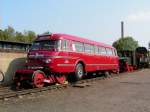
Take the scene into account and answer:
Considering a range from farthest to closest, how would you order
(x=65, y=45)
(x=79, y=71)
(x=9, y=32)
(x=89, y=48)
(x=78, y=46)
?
(x=9, y=32) → (x=89, y=48) → (x=78, y=46) → (x=79, y=71) → (x=65, y=45)

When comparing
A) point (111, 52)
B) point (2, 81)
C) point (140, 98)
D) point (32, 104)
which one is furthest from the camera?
point (111, 52)

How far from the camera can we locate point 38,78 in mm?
16328

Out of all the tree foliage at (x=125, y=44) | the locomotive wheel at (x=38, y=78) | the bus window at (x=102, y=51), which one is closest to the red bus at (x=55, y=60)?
the locomotive wheel at (x=38, y=78)

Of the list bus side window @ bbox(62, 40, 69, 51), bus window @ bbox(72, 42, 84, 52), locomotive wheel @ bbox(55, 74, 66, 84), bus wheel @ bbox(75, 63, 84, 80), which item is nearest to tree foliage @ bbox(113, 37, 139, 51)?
bus window @ bbox(72, 42, 84, 52)

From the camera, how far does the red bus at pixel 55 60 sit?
54.4ft

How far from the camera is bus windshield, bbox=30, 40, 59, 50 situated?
1759cm

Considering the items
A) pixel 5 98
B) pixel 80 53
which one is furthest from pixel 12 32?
pixel 5 98

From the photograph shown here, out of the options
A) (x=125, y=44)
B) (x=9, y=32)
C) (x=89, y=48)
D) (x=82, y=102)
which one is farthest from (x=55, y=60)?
(x=125, y=44)

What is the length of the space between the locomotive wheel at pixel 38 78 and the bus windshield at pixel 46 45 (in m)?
1.70

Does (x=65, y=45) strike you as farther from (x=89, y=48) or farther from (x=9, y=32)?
(x=9, y=32)

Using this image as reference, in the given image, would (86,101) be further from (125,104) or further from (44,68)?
(44,68)

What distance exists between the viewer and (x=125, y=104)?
39.9 ft

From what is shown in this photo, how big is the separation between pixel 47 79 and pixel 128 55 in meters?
22.1

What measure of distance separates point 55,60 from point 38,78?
4.49ft
